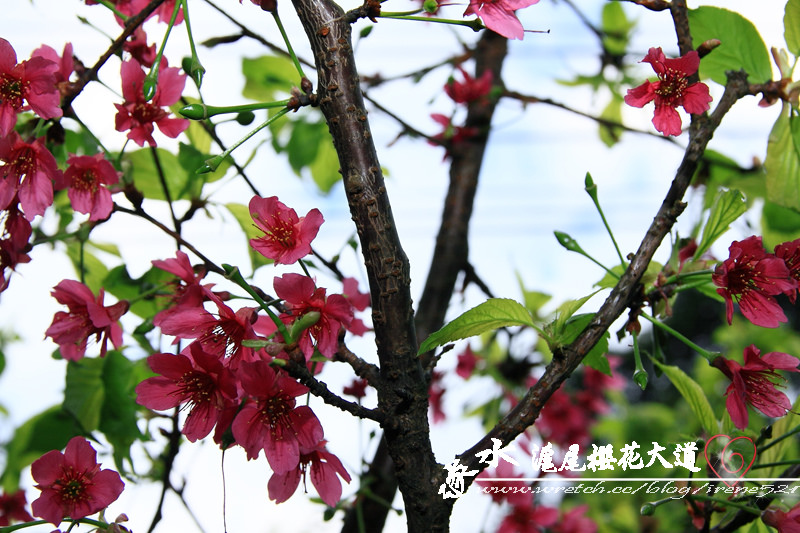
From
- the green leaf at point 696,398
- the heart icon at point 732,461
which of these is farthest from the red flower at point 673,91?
the heart icon at point 732,461

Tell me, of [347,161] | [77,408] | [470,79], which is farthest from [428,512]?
[470,79]

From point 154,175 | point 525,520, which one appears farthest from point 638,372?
point 525,520

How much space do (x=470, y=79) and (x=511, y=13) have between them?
880 millimetres

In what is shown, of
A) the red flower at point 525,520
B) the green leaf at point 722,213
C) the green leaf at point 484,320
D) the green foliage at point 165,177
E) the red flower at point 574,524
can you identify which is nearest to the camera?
the green leaf at point 484,320

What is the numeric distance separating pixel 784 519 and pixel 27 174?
945mm

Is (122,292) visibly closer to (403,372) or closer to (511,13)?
(403,372)

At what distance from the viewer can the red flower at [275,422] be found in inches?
23.9

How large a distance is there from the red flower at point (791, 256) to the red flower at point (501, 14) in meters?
0.38

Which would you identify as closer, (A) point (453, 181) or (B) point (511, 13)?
(B) point (511, 13)

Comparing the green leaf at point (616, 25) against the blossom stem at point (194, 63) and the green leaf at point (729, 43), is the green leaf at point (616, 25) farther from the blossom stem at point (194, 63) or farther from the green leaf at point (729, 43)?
the blossom stem at point (194, 63)

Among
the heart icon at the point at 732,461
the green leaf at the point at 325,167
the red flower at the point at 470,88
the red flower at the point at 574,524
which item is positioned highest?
the red flower at the point at 470,88

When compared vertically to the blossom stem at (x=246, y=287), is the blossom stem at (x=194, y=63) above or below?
above

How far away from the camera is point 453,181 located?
1.52 meters

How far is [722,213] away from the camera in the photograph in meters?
0.82
